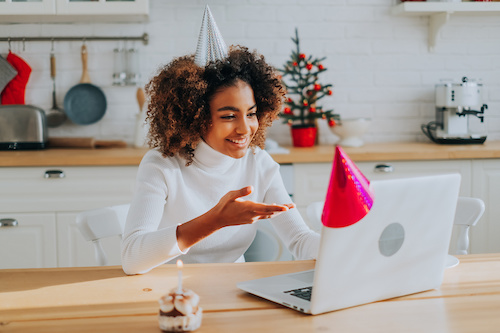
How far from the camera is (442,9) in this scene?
10.7 ft

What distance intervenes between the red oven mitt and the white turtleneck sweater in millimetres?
1922

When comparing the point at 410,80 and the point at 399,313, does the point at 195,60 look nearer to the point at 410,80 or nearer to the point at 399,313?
the point at 399,313

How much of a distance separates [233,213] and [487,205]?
2.14 metres

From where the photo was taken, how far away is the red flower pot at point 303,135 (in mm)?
3266

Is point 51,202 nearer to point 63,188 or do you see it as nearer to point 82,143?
point 63,188

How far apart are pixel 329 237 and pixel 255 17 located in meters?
2.59

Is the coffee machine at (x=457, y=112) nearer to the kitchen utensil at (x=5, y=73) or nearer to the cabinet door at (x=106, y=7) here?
the cabinet door at (x=106, y=7)

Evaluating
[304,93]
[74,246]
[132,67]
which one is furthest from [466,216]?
[132,67]

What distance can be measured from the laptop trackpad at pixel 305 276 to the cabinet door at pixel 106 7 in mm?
2092

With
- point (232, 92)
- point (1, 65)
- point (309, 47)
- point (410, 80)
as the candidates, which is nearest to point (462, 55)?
point (410, 80)

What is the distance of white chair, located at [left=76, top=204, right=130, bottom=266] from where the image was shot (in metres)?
1.66

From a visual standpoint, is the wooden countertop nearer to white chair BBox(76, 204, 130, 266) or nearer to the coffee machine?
the coffee machine

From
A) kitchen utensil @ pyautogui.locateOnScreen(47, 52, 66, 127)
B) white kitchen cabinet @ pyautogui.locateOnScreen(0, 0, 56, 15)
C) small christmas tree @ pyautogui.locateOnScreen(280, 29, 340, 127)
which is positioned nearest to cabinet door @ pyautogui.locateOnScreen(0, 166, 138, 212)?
kitchen utensil @ pyautogui.locateOnScreen(47, 52, 66, 127)

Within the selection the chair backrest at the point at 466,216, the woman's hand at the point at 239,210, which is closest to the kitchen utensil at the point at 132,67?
the chair backrest at the point at 466,216
